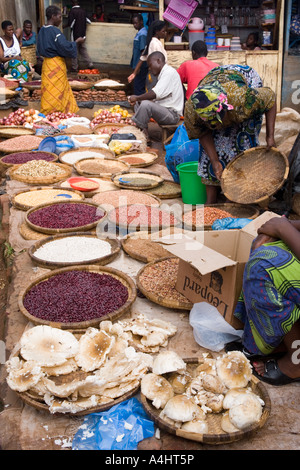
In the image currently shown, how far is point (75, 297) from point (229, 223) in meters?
1.16

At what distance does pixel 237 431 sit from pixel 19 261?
1.79 metres

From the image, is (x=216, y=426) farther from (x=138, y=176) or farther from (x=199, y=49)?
(x=199, y=49)

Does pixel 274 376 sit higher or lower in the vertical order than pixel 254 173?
lower

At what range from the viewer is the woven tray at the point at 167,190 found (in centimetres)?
392

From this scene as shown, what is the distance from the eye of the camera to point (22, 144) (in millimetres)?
5305

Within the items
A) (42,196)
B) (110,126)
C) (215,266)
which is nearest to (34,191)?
(42,196)

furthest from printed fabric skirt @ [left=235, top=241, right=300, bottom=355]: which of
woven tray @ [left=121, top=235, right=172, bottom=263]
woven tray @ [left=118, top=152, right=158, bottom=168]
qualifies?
woven tray @ [left=118, top=152, right=158, bottom=168]

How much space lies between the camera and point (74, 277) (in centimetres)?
245

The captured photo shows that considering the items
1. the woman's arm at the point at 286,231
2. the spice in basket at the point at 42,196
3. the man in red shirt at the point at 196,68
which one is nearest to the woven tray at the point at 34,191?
the spice in basket at the point at 42,196

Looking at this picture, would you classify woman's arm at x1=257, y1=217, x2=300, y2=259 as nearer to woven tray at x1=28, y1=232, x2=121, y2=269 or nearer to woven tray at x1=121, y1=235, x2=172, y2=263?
woven tray at x1=121, y1=235, x2=172, y2=263

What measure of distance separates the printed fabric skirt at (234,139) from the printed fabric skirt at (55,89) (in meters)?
Answer: 3.91

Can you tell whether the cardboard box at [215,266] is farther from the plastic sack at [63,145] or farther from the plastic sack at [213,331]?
the plastic sack at [63,145]

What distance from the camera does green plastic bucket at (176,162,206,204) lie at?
3654mm

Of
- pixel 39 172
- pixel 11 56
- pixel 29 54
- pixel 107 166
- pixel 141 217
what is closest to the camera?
pixel 141 217
